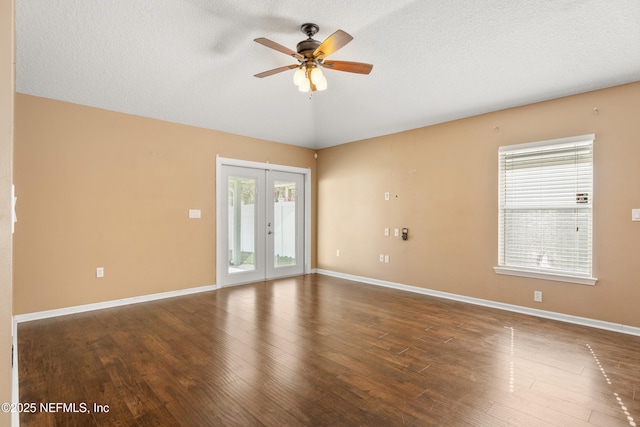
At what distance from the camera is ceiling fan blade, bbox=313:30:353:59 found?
249 centimetres

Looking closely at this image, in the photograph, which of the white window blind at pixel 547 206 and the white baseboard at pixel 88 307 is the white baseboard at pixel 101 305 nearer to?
the white baseboard at pixel 88 307

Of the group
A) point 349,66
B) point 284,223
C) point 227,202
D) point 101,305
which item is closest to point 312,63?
point 349,66

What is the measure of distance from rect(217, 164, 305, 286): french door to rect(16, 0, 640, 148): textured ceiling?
152 cm

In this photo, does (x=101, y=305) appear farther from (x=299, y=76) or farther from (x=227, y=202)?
(x=299, y=76)

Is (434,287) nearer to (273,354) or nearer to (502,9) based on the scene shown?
(273,354)

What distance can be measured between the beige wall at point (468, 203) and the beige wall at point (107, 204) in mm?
2569

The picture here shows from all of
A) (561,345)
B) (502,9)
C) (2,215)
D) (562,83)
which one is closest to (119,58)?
(2,215)

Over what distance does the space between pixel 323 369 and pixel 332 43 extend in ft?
8.82

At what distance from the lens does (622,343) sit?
10.3 feet

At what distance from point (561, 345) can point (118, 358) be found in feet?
13.6

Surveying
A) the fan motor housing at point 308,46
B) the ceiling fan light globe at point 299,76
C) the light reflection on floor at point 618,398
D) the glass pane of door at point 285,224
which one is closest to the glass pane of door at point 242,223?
the glass pane of door at point 285,224

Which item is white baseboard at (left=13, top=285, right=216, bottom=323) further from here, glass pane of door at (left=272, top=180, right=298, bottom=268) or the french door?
glass pane of door at (left=272, top=180, right=298, bottom=268)

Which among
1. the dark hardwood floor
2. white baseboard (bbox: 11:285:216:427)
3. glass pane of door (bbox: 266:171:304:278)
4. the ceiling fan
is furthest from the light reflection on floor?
glass pane of door (bbox: 266:171:304:278)

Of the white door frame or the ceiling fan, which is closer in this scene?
the ceiling fan
